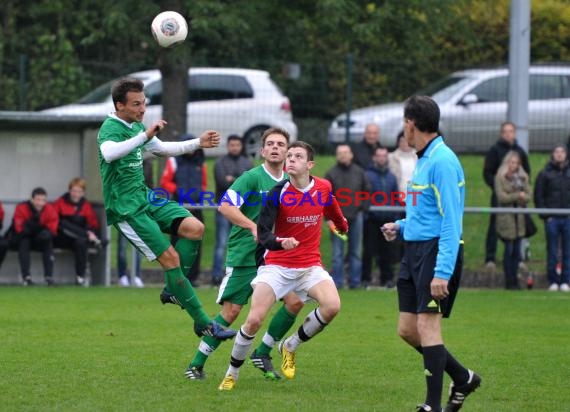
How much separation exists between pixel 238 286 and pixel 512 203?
8631 mm

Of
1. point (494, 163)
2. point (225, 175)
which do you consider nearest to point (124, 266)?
point (225, 175)

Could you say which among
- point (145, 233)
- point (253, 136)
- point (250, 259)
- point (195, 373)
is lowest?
point (195, 373)

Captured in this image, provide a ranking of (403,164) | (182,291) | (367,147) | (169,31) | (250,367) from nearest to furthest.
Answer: (182,291), (250,367), (169,31), (403,164), (367,147)

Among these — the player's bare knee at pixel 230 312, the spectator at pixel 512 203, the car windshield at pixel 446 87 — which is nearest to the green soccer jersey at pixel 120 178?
the player's bare knee at pixel 230 312

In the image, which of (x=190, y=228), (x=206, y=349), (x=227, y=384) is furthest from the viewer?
(x=190, y=228)

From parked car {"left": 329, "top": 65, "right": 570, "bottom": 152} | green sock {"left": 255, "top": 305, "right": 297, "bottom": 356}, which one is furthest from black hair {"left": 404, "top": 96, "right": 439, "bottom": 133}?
parked car {"left": 329, "top": 65, "right": 570, "bottom": 152}

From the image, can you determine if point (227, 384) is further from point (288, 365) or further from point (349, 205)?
point (349, 205)

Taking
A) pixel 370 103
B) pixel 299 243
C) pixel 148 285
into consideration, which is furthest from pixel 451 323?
pixel 370 103

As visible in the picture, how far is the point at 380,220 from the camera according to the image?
17.1m

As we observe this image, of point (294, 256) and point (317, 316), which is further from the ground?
point (294, 256)

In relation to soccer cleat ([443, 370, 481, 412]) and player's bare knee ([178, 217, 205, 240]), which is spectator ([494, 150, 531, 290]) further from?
soccer cleat ([443, 370, 481, 412])

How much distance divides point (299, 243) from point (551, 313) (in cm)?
607

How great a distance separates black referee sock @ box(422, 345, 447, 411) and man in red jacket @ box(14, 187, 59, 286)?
10.1m

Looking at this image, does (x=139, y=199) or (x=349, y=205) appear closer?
(x=139, y=199)
